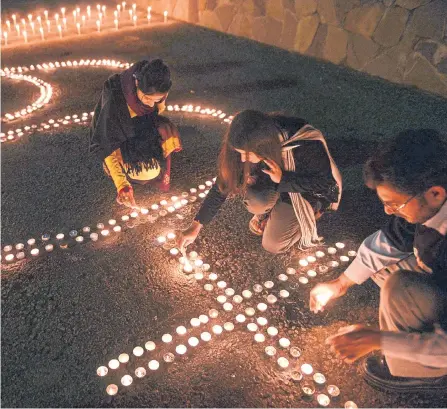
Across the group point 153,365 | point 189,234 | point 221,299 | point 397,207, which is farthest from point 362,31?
point 153,365

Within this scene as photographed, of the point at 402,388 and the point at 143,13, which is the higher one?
the point at 402,388

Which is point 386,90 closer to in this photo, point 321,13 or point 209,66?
point 321,13

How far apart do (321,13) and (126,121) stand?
216 inches

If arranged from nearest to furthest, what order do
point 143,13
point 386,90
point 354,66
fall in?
1. point 386,90
2. point 354,66
3. point 143,13

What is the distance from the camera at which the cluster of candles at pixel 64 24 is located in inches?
353

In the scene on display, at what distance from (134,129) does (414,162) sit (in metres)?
2.60

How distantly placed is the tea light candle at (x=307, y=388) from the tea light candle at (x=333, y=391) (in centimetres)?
10

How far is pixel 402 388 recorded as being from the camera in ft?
8.87

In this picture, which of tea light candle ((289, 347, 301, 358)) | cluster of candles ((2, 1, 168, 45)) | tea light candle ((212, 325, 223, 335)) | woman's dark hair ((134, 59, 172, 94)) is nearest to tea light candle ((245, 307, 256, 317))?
tea light candle ((212, 325, 223, 335))

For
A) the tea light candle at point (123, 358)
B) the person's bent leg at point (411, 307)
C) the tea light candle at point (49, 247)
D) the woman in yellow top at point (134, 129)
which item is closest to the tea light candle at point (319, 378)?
the person's bent leg at point (411, 307)

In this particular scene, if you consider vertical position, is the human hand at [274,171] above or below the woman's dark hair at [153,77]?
below

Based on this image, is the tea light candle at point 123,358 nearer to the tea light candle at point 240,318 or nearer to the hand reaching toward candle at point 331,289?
the tea light candle at point 240,318

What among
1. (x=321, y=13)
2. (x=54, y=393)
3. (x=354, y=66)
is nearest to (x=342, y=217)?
(x=54, y=393)

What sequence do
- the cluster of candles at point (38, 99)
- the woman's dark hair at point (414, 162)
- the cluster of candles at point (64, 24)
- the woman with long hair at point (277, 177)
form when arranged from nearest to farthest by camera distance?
the woman's dark hair at point (414, 162) → the woman with long hair at point (277, 177) → the cluster of candles at point (38, 99) → the cluster of candles at point (64, 24)
